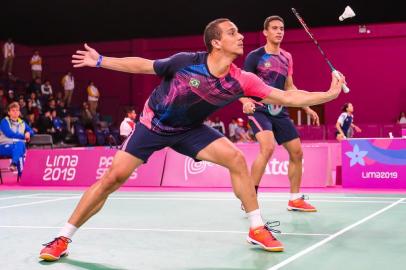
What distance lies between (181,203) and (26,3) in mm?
18137

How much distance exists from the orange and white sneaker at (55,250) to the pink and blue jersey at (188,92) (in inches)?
38.5

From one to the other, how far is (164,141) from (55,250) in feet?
3.40

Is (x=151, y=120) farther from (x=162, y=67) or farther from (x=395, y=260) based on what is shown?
(x=395, y=260)

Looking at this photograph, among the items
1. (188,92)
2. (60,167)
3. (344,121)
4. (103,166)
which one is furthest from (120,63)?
(344,121)

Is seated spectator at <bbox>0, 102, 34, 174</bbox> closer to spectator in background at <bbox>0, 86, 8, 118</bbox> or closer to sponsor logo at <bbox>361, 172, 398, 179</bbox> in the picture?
spectator in background at <bbox>0, 86, 8, 118</bbox>

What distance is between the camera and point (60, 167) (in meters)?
11.1

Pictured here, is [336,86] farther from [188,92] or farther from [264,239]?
[264,239]

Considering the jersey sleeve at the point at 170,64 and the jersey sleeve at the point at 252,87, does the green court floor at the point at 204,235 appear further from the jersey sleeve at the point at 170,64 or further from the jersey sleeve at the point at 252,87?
the jersey sleeve at the point at 170,64

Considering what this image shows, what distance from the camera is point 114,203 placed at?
24.5ft

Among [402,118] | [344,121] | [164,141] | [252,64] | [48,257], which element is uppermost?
[252,64]

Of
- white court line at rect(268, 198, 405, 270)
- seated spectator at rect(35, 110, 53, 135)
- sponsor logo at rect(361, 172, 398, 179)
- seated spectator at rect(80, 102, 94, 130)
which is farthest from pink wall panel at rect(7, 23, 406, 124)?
white court line at rect(268, 198, 405, 270)

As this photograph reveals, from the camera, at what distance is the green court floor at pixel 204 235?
364 centimetres

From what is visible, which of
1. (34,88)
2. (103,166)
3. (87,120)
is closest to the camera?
(103,166)

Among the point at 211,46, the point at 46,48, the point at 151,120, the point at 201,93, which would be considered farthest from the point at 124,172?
the point at 46,48
